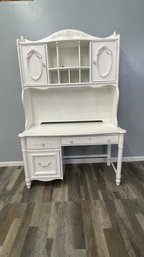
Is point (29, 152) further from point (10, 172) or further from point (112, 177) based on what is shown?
point (112, 177)

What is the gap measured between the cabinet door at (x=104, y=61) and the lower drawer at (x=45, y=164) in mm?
1081

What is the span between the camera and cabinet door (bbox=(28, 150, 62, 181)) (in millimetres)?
1994

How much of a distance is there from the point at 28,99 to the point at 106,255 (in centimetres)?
192

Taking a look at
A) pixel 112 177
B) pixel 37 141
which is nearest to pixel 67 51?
pixel 37 141

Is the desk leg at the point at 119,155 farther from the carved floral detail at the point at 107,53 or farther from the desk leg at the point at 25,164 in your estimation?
the desk leg at the point at 25,164

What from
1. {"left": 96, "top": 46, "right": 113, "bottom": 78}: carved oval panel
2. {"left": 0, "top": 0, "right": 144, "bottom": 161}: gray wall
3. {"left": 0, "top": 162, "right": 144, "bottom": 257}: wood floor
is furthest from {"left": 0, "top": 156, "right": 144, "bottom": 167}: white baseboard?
{"left": 96, "top": 46, "right": 113, "bottom": 78}: carved oval panel

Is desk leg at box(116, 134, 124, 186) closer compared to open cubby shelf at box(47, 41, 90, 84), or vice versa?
desk leg at box(116, 134, 124, 186)

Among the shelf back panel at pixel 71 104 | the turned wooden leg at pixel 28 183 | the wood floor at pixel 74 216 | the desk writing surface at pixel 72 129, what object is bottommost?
the wood floor at pixel 74 216

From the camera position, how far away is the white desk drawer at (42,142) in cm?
194

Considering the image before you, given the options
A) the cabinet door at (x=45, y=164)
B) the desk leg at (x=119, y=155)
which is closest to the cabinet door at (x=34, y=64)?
the cabinet door at (x=45, y=164)

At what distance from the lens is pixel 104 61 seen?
Result: 77.3 inches

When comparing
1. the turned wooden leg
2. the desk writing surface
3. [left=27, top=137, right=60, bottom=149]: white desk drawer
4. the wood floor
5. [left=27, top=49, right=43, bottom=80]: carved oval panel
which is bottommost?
the wood floor

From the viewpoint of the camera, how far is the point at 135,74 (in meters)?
2.35

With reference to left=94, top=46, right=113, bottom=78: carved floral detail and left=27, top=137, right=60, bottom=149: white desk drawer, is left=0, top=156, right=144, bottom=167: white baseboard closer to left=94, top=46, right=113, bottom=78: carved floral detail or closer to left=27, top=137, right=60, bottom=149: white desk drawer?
left=27, top=137, right=60, bottom=149: white desk drawer
